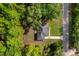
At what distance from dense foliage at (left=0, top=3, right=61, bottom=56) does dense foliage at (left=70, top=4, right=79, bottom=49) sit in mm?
114

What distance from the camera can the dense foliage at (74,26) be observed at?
106938 mm

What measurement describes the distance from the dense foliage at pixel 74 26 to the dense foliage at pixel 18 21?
114 millimetres

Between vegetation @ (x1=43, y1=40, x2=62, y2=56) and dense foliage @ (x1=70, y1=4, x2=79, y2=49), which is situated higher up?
dense foliage @ (x1=70, y1=4, x2=79, y2=49)

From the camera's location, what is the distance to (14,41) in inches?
4210

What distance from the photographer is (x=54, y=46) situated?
351 ft

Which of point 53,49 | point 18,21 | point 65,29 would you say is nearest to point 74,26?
point 65,29

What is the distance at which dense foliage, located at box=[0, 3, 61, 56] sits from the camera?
351ft

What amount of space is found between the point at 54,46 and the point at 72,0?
1.25 ft

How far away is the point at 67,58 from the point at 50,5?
0.43m

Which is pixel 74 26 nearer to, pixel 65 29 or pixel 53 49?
pixel 65 29

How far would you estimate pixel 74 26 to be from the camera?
107 metres

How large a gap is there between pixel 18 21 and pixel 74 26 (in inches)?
17.1

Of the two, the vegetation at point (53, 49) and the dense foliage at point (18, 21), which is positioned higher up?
the dense foliage at point (18, 21)

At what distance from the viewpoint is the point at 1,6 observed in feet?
351
